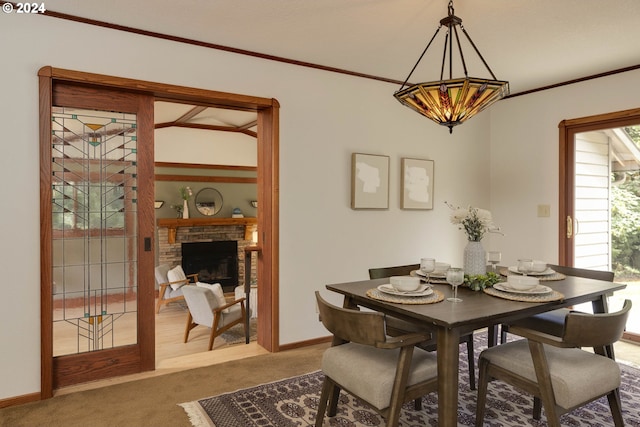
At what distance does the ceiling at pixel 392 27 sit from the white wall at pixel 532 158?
378 mm

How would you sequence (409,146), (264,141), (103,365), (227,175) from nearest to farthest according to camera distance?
(103,365), (264,141), (409,146), (227,175)

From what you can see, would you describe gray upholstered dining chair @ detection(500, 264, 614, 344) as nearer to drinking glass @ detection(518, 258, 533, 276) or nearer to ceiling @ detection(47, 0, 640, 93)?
drinking glass @ detection(518, 258, 533, 276)

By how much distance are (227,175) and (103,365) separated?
4.82 meters

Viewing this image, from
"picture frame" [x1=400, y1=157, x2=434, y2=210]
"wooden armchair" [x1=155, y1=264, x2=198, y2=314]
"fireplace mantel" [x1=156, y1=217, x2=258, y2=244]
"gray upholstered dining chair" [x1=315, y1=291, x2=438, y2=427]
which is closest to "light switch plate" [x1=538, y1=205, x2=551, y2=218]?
"picture frame" [x1=400, y1=157, x2=434, y2=210]

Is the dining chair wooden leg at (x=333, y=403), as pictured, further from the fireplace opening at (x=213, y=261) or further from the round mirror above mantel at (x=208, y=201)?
the round mirror above mantel at (x=208, y=201)

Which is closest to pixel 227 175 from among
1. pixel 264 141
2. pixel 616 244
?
pixel 264 141

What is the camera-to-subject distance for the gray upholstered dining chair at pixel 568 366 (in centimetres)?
185

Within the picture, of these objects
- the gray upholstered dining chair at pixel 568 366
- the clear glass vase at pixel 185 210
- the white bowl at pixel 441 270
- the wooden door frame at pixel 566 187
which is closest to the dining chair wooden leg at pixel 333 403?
the gray upholstered dining chair at pixel 568 366

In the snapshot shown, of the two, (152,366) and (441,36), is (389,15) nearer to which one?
(441,36)

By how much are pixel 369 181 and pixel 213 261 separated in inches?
163

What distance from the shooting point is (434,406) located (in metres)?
2.58

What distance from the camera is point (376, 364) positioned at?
1.98 meters

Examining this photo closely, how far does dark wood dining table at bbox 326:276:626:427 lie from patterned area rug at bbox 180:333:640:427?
614 mm

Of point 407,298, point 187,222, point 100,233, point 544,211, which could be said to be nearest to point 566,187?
point 544,211
